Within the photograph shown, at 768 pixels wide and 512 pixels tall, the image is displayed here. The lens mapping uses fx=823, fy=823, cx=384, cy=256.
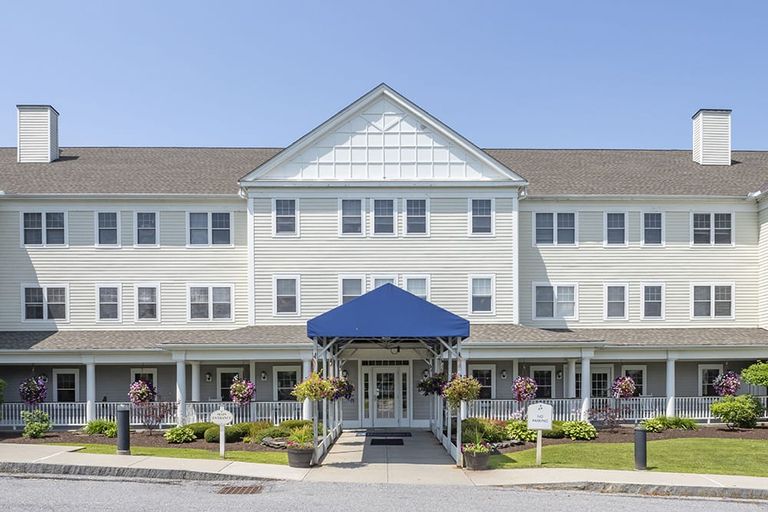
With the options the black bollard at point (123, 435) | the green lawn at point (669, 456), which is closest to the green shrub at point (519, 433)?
the green lawn at point (669, 456)

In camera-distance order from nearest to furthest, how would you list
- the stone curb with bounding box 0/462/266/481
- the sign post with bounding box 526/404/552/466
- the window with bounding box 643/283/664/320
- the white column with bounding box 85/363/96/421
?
the stone curb with bounding box 0/462/266/481 → the sign post with bounding box 526/404/552/466 → the white column with bounding box 85/363/96/421 → the window with bounding box 643/283/664/320

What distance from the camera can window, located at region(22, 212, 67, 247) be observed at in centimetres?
2897

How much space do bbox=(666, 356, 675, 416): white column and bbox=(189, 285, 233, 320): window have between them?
15274mm

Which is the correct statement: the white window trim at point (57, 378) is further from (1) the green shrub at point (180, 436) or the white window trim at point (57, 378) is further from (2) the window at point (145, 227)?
(1) the green shrub at point (180, 436)

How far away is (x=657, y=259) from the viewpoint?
2986 centimetres

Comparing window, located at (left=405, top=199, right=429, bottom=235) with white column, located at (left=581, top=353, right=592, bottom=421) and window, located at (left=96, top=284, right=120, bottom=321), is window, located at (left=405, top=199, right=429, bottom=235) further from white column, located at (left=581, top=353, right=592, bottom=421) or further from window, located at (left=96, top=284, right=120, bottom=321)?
window, located at (left=96, top=284, right=120, bottom=321)

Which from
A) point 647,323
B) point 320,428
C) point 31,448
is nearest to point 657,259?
point 647,323

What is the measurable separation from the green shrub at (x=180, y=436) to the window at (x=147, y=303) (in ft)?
23.9

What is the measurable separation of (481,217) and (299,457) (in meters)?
13.2

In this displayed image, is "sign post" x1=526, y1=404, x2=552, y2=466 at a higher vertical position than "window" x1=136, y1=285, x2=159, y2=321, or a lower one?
lower

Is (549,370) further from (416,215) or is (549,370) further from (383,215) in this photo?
(383,215)

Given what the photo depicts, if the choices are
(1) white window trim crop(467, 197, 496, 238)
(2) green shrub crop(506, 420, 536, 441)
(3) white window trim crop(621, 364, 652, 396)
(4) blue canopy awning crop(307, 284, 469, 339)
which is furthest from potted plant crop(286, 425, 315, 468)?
(3) white window trim crop(621, 364, 652, 396)

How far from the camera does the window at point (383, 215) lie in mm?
28594

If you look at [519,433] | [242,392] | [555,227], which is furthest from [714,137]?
[242,392]
